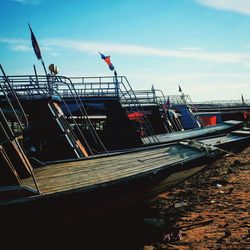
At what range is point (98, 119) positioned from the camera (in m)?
14.6

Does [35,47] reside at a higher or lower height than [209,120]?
higher

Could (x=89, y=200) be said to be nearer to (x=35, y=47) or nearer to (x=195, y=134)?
(x=195, y=134)

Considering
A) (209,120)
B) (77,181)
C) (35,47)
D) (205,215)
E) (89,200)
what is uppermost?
(35,47)

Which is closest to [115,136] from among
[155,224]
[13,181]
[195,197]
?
[195,197]

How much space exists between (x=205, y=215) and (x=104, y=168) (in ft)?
8.47

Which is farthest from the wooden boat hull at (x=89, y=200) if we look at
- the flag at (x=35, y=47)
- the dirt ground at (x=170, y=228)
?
the flag at (x=35, y=47)

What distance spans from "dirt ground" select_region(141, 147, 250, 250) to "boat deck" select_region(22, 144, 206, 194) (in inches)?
52.1

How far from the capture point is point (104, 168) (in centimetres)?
564

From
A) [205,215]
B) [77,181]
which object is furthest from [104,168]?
[205,215]

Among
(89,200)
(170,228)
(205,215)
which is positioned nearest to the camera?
(89,200)

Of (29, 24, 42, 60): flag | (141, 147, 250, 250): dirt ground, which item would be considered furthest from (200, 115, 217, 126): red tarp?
(29, 24, 42, 60): flag

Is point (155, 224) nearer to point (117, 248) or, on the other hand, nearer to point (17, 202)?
point (117, 248)

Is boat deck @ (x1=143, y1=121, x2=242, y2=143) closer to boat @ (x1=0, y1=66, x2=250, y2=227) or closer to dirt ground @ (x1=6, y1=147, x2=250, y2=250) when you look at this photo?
dirt ground @ (x1=6, y1=147, x2=250, y2=250)

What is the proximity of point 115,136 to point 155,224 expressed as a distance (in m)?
6.20
